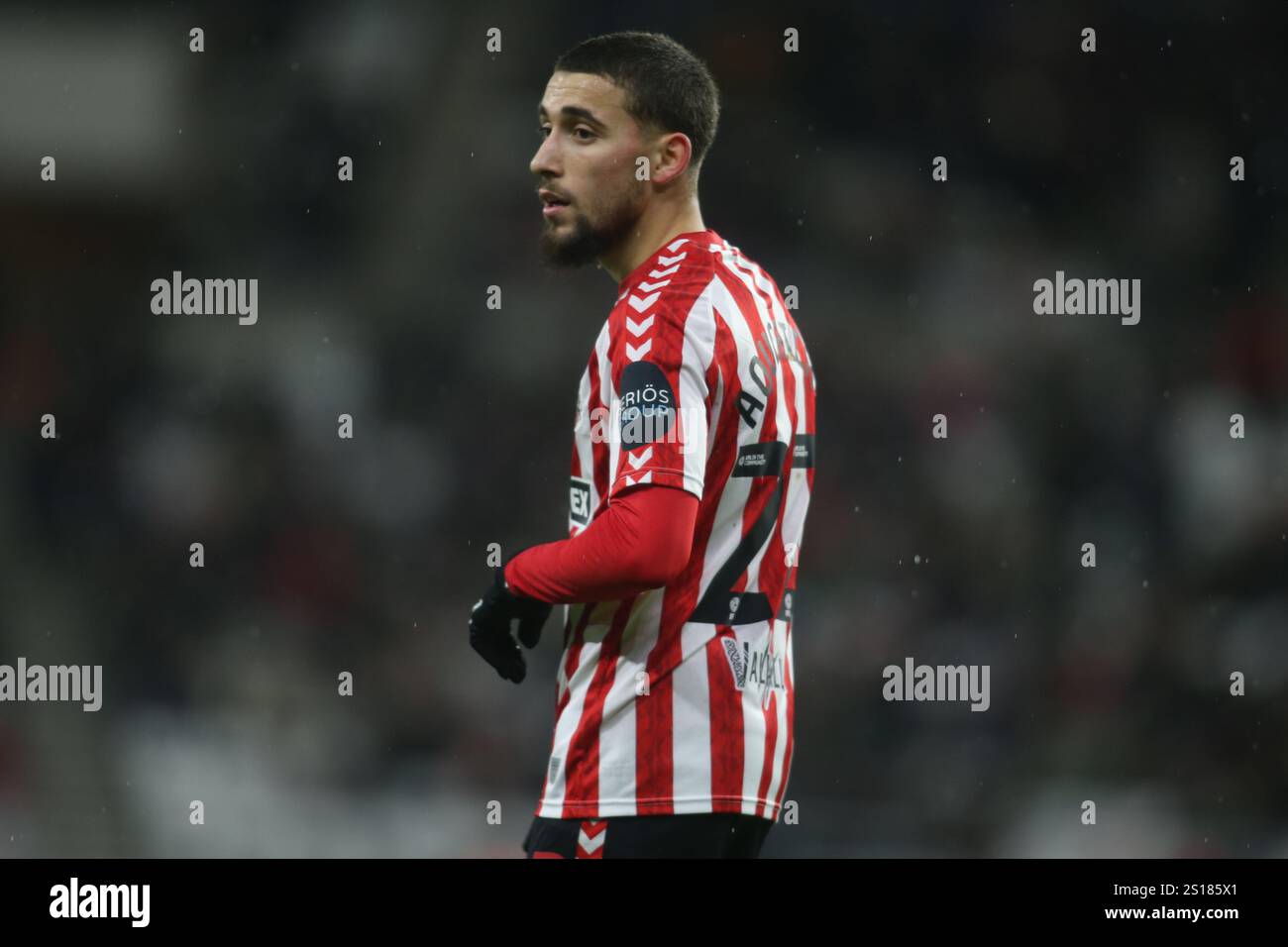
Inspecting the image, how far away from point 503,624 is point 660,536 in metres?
0.40

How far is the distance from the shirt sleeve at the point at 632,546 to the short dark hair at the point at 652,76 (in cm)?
70

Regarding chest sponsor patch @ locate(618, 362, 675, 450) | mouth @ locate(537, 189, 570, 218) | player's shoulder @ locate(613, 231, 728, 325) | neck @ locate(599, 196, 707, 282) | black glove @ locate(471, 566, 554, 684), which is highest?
mouth @ locate(537, 189, 570, 218)

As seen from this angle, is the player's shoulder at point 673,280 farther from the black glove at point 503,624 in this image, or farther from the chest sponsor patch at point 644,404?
the black glove at point 503,624

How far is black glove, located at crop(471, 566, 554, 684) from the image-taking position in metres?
2.70

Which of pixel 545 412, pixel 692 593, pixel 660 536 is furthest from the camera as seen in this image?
pixel 545 412

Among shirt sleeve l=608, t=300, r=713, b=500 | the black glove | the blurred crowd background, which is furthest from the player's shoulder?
the blurred crowd background

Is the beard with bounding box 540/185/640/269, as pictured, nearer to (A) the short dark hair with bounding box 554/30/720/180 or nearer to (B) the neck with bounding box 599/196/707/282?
(B) the neck with bounding box 599/196/707/282

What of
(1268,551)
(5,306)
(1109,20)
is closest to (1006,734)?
(1268,551)

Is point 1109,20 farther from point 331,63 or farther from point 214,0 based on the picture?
point 214,0

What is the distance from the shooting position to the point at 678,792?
2.60 meters

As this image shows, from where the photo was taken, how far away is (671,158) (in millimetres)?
2840

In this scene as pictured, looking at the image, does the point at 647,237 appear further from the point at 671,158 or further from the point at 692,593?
the point at 692,593

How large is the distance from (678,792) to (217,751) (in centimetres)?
452

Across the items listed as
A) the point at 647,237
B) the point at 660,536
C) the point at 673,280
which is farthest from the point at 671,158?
the point at 660,536
